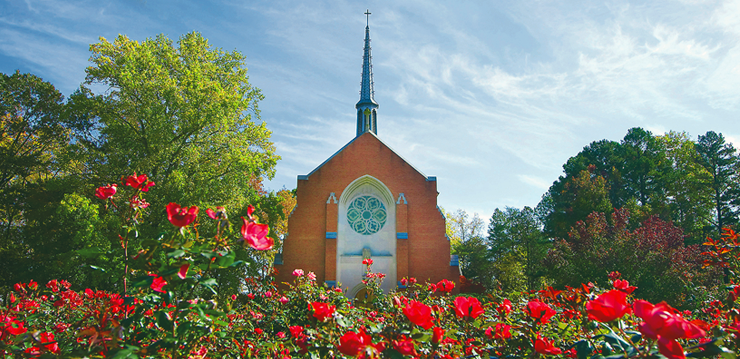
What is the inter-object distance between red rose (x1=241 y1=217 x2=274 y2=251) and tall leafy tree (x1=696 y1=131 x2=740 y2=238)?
34.1m

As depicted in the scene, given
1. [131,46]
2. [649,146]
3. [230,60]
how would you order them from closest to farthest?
1. [131,46]
2. [230,60]
3. [649,146]

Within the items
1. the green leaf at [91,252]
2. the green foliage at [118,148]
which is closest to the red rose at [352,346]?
the green leaf at [91,252]

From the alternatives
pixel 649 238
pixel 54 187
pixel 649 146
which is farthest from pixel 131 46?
pixel 649 146

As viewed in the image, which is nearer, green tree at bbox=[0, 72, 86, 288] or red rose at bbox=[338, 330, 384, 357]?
red rose at bbox=[338, 330, 384, 357]

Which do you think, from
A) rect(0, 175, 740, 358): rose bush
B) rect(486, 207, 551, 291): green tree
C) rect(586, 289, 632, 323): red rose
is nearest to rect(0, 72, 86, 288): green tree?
rect(0, 175, 740, 358): rose bush

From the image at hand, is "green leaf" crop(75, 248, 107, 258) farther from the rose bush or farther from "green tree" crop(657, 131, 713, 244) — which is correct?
"green tree" crop(657, 131, 713, 244)

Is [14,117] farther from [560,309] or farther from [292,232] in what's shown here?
[560,309]

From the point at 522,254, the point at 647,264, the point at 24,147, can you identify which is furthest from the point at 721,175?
the point at 24,147

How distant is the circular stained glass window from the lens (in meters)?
19.8

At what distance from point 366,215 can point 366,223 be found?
1.36 ft

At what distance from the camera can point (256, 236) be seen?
1881 mm

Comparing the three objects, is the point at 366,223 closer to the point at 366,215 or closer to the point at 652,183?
the point at 366,215

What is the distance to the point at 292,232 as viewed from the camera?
19.2 meters

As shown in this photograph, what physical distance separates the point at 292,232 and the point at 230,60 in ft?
31.6
